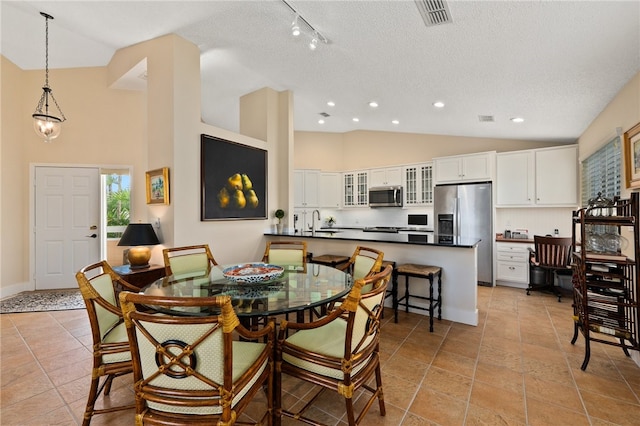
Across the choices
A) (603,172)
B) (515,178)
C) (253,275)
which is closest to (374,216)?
(515,178)

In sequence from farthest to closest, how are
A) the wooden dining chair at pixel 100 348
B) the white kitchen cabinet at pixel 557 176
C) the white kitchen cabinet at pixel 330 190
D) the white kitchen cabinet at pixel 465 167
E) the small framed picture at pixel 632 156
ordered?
the white kitchen cabinet at pixel 330 190 → the white kitchen cabinet at pixel 465 167 → the white kitchen cabinet at pixel 557 176 → the small framed picture at pixel 632 156 → the wooden dining chair at pixel 100 348

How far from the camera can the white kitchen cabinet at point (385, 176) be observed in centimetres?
635

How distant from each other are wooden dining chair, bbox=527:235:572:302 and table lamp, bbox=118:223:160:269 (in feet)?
16.8

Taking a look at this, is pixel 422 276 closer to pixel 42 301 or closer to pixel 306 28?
pixel 306 28

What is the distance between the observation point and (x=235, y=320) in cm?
122

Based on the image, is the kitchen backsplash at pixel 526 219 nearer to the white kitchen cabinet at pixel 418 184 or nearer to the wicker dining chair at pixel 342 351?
the white kitchen cabinet at pixel 418 184

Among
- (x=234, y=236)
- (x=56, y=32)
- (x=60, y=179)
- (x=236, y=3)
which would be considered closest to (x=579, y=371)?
(x=234, y=236)

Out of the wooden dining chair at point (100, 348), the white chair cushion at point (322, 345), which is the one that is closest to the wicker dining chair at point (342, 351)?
the white chair cushion at point (322, 345)

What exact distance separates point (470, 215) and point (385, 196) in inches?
73.5

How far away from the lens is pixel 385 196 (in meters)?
6.37

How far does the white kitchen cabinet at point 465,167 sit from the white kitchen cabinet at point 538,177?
182 millimetres

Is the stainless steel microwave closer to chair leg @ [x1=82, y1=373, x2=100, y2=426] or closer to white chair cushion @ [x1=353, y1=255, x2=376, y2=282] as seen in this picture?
white chair cushion @ [x1=353, y1=255, x2=376, y2=282]

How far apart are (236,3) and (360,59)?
4.29 ft

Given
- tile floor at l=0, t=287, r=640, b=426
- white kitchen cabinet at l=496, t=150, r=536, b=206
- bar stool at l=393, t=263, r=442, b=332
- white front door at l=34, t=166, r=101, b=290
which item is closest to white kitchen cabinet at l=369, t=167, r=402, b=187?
white kitchen cabinet at l=496, t=150, r=536, b=206
